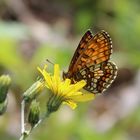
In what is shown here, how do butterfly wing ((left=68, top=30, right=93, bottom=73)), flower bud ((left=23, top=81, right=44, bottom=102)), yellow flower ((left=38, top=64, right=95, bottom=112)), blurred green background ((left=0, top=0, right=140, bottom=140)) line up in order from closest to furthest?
1. yellow flower ((left=38, top=64, right=95, bottom=112))
2. butterfly wing ((left=68, top=30, right=93, bottom=73))
3. flower bud ((left=23, top=81, right=44, bottom=102))
4. blurred green background ((left=0, top=0, right=140, bottom=140))

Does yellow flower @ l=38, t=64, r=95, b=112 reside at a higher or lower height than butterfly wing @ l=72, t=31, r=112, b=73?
lower

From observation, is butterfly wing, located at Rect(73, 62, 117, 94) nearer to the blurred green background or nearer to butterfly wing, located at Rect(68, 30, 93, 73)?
butterfly wing, located at Rect(68, 30, 93, 73)

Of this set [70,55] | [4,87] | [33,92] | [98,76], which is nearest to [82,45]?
[98,76]

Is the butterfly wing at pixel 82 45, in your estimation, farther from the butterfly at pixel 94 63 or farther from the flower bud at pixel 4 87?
the flower bud at pixel 4 87

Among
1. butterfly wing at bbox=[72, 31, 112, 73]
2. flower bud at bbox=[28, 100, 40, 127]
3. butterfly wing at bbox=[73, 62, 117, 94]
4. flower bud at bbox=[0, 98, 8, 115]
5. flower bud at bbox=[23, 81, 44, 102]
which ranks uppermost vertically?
butterfly wing at bbox=[72, 31, 112, 73]

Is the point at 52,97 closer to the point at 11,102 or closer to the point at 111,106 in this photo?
the point at 11,102

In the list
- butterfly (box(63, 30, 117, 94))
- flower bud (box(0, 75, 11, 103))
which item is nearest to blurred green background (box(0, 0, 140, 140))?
flower bud (box(0, 75, 11, 103))

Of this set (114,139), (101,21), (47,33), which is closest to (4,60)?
(114,139)
